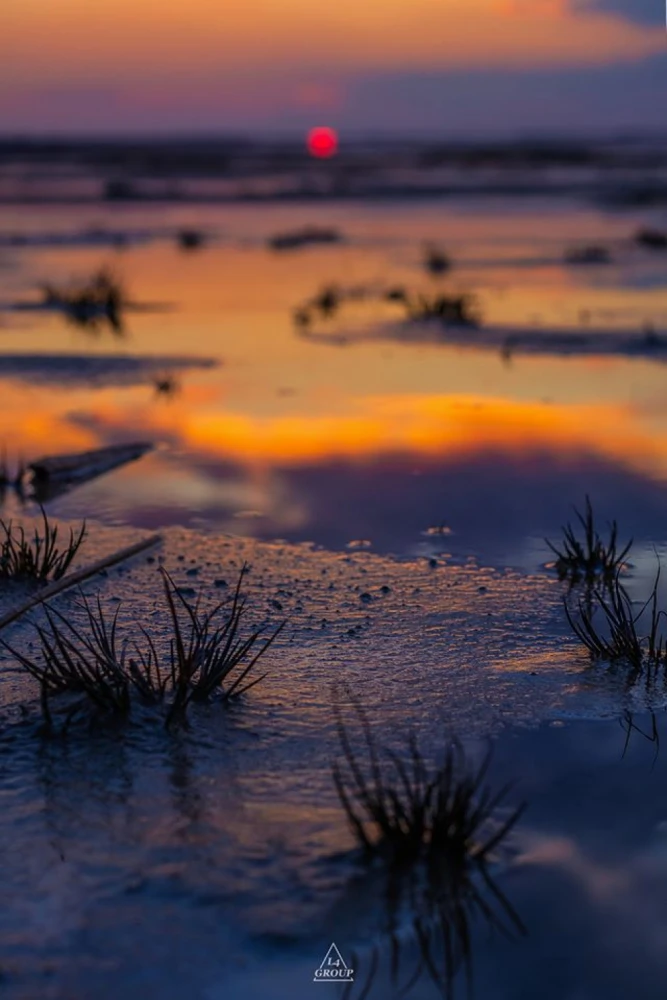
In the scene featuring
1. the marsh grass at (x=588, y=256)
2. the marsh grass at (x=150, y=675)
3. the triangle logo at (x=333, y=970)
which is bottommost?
the triangle logo at (x=333, y=970)

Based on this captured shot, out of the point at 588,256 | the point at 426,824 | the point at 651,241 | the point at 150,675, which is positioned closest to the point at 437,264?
the point at 588,256

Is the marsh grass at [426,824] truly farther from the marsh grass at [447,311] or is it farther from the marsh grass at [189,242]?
the marsh grass at [189,242]

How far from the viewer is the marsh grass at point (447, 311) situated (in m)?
14.2

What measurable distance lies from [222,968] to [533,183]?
162ft

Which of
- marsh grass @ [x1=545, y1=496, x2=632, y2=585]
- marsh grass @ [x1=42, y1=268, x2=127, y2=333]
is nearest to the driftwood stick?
marsh grass @ [x1=545, y1=496, x2=632, y2=585]

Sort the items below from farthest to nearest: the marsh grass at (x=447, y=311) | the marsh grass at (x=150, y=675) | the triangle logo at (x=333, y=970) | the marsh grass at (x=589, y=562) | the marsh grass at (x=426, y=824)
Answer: the marsh grass at (x=447, y=311) → the marsh grass at (x=589, y=562) → the marsh grass at (x=150, y=675) → the marsh grass at (x=426, y=824) → the triangle logo at (x=333, y=970)

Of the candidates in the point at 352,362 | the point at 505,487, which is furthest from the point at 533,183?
the point at 505,487

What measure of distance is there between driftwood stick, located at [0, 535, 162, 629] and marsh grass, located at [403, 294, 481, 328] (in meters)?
8.45

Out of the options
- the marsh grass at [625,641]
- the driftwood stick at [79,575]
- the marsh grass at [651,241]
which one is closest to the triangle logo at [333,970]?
the marsh grass at [625,641]

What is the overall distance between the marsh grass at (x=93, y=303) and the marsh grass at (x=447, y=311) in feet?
10.6

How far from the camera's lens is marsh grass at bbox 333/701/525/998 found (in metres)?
3.09

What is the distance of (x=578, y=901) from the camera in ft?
10.8

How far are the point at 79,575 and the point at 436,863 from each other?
2.53 meters

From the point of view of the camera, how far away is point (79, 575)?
544 centimetres
